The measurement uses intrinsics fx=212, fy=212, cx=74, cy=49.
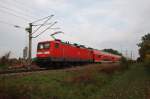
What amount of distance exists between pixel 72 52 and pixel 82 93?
14.8 meters

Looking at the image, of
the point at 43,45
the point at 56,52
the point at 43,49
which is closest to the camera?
the point at 56,52

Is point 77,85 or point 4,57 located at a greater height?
point 4,57

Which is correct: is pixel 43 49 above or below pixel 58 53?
above

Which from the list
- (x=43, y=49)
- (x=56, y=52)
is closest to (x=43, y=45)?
(x=43, y=49)

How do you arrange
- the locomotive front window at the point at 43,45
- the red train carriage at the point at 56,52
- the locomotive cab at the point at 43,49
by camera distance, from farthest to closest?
the locomotive front window at the point at 43,45 → the locomotive cab at the point at 43,49 → the red train carriage at the point at 56,52

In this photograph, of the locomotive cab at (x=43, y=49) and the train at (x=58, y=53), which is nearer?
the train at (x=58, y=53)

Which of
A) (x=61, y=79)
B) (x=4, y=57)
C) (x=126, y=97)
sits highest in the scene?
(x=4, y=57)

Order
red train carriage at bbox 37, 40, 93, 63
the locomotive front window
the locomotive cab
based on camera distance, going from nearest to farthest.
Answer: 1. red train carriage at bbox 37, 40, 93, 63
2. the locomotive cab
3. the locomotive front window

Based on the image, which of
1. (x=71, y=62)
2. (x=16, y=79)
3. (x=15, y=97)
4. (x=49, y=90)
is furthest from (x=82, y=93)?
(x=71, y=62)

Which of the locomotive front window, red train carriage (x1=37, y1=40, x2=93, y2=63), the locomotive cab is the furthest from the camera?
the locomotive front window

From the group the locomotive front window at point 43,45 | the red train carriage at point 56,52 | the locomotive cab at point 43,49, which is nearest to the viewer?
the red train carriage at point 56,52

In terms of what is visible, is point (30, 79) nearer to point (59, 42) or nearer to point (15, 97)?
point (15, 97)

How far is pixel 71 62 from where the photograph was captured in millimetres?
30531

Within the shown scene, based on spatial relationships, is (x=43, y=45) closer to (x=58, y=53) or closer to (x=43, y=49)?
(x=43, y=49)
